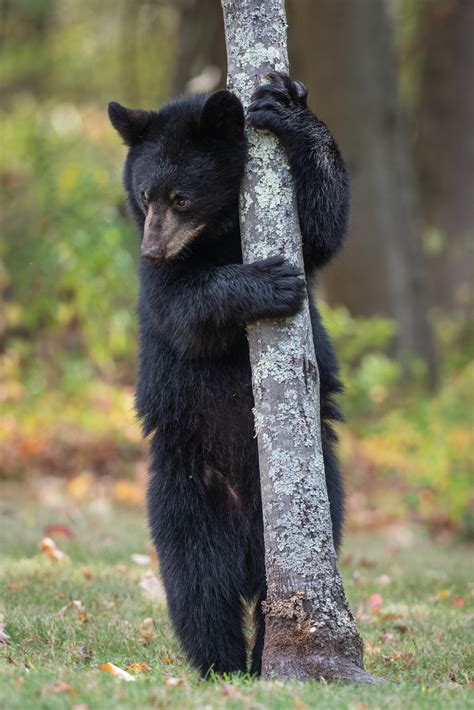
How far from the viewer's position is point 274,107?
460 cm

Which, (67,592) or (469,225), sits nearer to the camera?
(67,592)

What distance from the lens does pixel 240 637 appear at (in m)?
4.80

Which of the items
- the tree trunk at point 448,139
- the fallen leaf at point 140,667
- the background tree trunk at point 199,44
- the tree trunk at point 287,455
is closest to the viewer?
the tree trunk at point 287,455

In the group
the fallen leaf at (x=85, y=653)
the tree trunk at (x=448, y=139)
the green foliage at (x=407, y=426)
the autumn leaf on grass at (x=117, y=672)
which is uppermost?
the tree trunk at (x=448, y=139)

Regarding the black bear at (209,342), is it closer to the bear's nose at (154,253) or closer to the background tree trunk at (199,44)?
the bear's nose at (154,253)

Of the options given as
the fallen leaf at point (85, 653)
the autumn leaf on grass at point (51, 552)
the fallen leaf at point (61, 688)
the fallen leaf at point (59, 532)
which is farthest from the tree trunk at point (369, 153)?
the fallen leaf at point (61, 688)

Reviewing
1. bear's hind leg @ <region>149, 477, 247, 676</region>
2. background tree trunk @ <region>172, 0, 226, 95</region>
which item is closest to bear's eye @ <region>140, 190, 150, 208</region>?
bear's hind leg @ <region>149, 477, 247, 676</region>

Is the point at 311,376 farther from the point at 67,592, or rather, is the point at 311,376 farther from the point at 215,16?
the point at 215,16

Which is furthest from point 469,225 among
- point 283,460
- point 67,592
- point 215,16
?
point 283,460

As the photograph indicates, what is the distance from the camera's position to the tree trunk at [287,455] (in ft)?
13.9

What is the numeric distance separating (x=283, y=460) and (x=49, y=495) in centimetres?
755

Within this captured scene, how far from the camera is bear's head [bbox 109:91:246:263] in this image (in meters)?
4.77

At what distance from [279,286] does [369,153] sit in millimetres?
9939

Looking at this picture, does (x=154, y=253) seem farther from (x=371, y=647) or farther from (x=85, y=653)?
(x=371, y=647)
